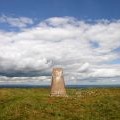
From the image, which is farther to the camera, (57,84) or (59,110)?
(57,84)

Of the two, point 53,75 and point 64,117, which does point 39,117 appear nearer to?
point 64,117

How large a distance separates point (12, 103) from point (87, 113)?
8344mm

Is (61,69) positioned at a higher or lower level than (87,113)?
higher

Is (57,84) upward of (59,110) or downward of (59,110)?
upward

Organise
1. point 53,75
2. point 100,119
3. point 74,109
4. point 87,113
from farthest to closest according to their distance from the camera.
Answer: point 53,75
point 74,109
point 87,113
point 100,119

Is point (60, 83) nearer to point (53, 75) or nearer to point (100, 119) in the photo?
point (53, 75)

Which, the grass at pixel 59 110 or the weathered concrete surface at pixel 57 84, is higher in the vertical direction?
the weathered concrete surface at pixel 57 84

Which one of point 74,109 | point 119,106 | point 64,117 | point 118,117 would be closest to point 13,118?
point 64,117

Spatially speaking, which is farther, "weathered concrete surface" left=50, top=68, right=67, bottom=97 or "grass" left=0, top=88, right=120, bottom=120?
"weathered concrete surface" left=50, top=68, right=67, bottom=97

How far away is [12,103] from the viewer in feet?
95.2

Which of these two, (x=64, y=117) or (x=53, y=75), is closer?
(x=64, y=117)

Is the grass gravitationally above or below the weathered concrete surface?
below

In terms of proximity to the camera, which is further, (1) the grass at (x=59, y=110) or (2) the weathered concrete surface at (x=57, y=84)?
(2) the weathered concrete surface at (x=57, y=84)

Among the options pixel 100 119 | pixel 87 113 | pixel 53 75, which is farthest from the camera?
pixel 53 75
